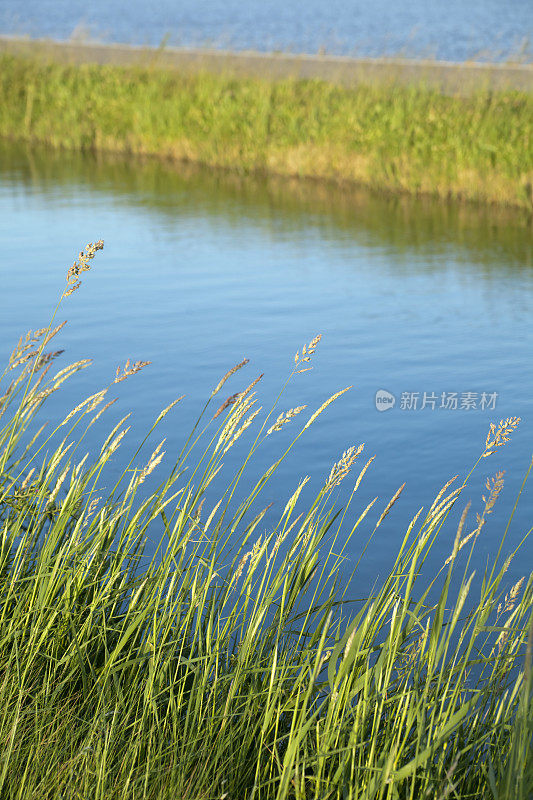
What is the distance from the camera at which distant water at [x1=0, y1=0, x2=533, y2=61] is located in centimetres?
2719

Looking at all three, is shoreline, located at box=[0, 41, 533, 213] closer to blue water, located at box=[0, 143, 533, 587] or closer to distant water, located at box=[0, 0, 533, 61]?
blue water, located at box=[0, 143, 533, 587]

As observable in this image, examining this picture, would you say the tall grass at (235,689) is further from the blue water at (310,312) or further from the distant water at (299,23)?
the distant water at (299,23)

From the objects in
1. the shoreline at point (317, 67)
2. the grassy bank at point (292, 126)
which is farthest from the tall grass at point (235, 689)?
the shoreline at point (317, 67)

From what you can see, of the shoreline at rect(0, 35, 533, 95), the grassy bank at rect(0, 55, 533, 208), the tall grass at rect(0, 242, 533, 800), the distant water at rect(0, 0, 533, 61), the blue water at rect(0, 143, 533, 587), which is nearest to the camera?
the tall grass at rect(0, 242, 533, 800)

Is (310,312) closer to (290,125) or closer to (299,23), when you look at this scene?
(290,125)

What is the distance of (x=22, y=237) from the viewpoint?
9.12 meters

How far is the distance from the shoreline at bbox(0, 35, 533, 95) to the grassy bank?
29.4 inches

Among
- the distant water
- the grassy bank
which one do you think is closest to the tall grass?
the grassy bank

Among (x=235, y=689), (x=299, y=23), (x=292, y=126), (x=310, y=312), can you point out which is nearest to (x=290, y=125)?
(x=292, y=126)

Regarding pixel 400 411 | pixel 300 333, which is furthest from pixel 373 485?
pixel 300 333

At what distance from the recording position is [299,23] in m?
37.0

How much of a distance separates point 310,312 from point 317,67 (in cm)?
1302

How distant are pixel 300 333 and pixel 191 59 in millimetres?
13335

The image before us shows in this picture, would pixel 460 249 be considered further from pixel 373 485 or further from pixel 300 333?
pixel 373 485
